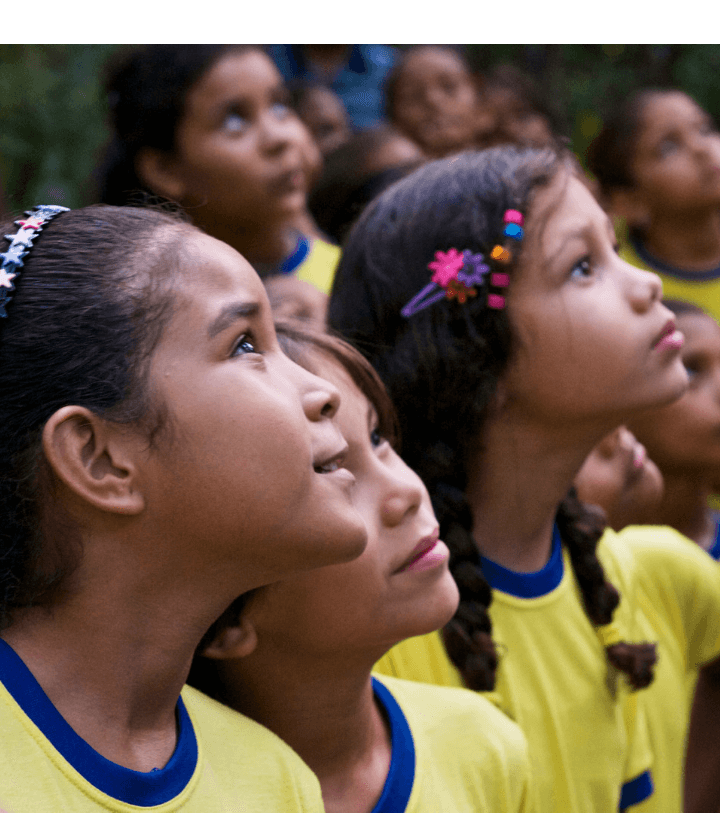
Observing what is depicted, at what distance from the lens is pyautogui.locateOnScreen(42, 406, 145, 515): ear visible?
853 millimetres

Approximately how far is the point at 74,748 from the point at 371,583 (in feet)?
1.23

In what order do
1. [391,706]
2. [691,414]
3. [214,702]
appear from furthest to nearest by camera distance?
[691,414] < [391,706] < [214,702]

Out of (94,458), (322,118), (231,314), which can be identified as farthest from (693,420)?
(322,118)

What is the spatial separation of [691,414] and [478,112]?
2.60 metres

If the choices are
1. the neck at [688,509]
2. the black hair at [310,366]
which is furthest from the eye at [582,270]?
the neck at [688,509]

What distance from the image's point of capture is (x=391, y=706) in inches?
50.2

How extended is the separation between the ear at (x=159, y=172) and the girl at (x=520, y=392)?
1064 mm

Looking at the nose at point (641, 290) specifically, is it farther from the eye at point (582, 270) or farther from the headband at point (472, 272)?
the headband at point (472, 272)

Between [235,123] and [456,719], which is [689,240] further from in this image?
[456,719]

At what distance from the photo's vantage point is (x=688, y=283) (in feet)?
10.4

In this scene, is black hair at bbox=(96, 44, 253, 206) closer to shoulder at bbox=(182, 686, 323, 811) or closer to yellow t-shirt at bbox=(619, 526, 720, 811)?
yellow t-shirt at bbox=(619, 526, 720, 811)

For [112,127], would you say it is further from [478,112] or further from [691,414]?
[478,112]
